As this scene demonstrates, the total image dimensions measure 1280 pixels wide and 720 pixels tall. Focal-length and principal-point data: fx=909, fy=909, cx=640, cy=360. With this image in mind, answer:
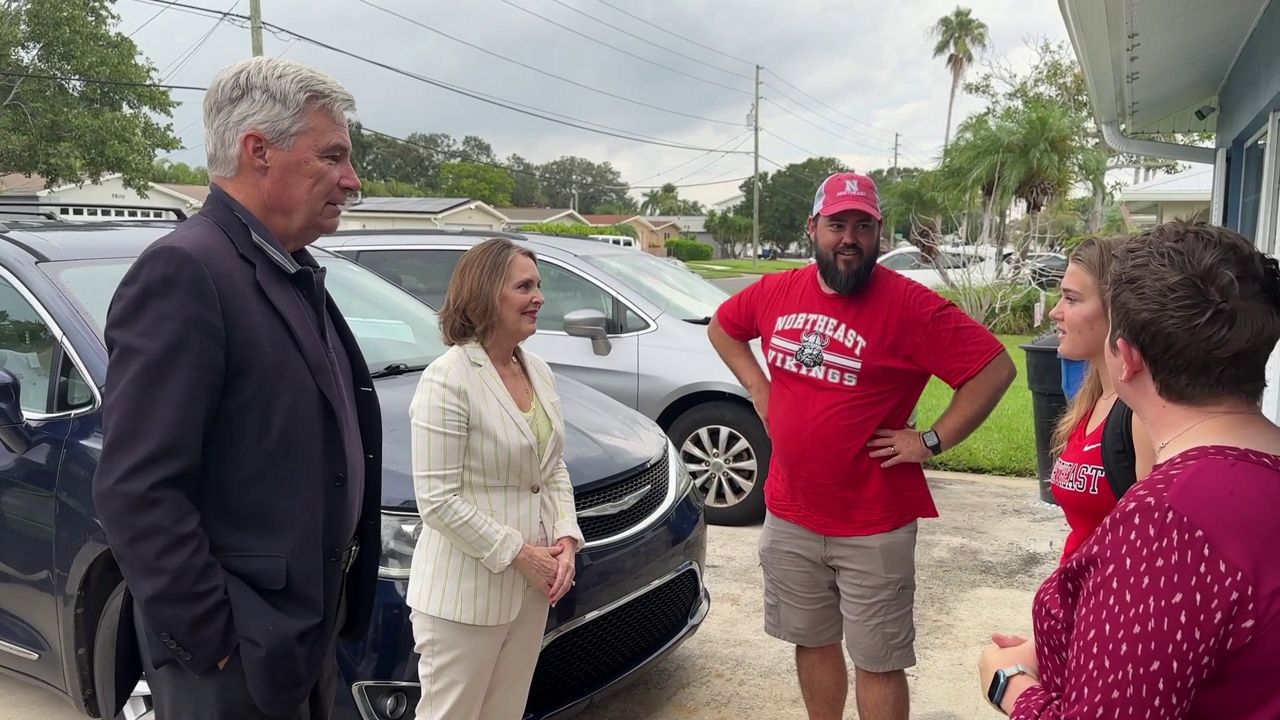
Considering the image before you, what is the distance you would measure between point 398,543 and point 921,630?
271 cm

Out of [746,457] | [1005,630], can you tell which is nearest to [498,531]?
[1005,630]

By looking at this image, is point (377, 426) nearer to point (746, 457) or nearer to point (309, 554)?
point (309, 554)

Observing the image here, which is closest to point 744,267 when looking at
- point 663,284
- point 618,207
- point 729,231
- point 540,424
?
point 729,231

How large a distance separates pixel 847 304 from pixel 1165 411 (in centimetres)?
167

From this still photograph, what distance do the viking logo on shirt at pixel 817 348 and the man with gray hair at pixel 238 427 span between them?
1.59m

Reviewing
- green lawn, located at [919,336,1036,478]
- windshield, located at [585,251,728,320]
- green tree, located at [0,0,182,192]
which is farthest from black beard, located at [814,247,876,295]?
green tree, located at [0,0,182,192]

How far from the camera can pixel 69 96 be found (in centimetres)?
2477

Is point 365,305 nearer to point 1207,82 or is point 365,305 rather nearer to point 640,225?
point 1207,82

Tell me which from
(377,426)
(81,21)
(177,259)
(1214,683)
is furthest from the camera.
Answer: (81,21)

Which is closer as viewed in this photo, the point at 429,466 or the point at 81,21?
the point at 429,466

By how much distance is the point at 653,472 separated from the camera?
3525 millimetres

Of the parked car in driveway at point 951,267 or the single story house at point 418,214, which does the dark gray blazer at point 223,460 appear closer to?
the parked car in driveway at point 951,267

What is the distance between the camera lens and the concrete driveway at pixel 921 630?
365cm

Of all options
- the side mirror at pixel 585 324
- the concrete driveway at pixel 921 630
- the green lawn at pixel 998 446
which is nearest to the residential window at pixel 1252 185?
the green lawn at pixel 998 446
